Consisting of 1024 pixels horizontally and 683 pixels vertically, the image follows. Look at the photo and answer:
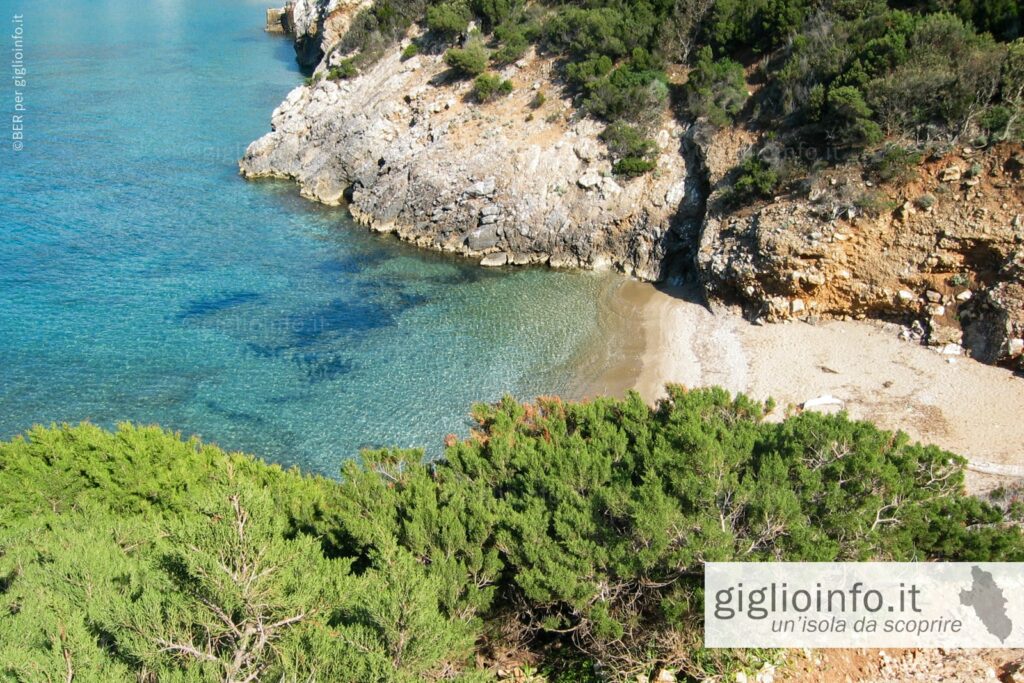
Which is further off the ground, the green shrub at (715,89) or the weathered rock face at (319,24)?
the weathered rock face at (319,24)

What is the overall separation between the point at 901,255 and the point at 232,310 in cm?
2561

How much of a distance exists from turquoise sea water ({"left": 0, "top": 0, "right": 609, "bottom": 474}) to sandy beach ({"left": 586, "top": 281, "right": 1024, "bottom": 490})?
7.45 feet

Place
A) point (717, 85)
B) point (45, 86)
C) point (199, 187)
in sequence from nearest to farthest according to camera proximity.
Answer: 1. point (717, 85)
2. point (199, 187)
3. point (45, 86)

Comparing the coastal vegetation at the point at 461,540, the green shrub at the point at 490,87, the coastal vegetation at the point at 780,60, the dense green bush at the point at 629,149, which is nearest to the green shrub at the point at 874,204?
the coastal vegetation at the point at 780,60

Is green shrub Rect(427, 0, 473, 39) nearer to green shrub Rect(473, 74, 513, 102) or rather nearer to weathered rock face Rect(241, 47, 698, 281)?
weathered rock face Rect(241, 47, 698, 281)

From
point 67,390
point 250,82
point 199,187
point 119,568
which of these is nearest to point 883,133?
point 119,568

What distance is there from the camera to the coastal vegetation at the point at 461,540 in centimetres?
902

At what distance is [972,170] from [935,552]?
18.3 metres

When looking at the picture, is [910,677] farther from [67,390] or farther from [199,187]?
[199,187]

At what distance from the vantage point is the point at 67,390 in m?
24.3

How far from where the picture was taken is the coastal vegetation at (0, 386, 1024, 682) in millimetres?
9023

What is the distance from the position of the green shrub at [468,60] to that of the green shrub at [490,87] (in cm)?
107

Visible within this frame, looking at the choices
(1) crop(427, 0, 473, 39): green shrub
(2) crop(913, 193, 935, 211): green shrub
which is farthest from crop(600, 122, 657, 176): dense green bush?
(1) crop(427, 0, 473, 39): green shrub

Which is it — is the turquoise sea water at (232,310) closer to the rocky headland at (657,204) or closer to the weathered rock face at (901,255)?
the rocky headland at (657,204)
